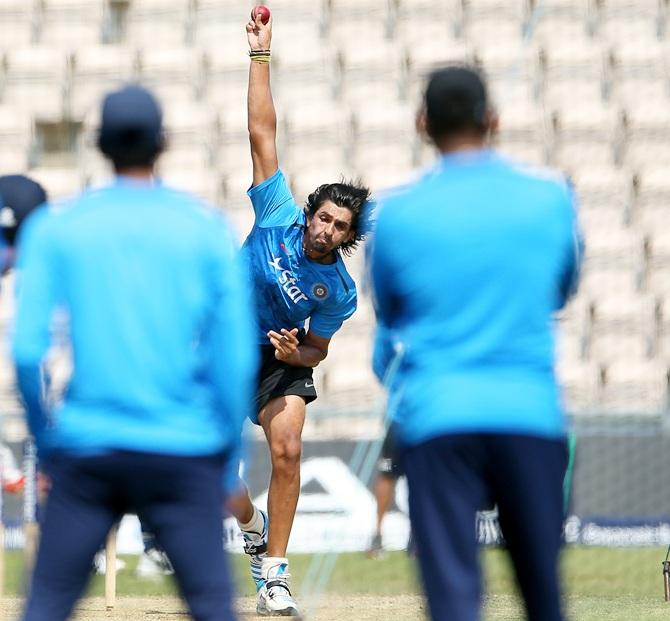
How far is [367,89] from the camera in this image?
62.1 feet

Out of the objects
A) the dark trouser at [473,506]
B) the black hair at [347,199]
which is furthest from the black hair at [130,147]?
the black hair at [347,199]

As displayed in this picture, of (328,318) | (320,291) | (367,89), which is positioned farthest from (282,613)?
(367,89)

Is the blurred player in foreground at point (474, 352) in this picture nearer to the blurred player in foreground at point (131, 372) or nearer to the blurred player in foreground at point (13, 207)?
the blurred player in foreground at point (131, 372)

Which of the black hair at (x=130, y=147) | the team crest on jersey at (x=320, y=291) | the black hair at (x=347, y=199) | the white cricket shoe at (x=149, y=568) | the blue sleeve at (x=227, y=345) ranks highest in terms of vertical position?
the black hair at (x=130, y=147)

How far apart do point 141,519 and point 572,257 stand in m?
1.24

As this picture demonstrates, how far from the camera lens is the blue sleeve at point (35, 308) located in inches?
138

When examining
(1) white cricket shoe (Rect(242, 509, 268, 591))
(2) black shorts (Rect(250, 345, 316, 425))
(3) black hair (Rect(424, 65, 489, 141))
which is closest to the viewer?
(3) black hair (Rect(424, 65, 489, 141))

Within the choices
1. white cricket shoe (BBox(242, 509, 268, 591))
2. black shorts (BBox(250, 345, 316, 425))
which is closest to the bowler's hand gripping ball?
black shorts (BBox(250, 345, 316, 425))

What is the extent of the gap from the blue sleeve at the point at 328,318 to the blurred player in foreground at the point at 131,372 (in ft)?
12.3

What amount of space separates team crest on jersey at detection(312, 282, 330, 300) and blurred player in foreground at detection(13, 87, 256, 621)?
12.0 ft

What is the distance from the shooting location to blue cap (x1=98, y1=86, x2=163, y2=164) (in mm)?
3527

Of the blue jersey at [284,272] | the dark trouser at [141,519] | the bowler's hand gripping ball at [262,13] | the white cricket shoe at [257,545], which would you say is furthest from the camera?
the white cricket shoe at [257,545]

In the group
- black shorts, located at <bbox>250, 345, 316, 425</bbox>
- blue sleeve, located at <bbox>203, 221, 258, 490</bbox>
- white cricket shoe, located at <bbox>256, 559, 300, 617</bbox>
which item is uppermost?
blue sleeve, located at <bbox>203, 221, 258, 490</bbox>

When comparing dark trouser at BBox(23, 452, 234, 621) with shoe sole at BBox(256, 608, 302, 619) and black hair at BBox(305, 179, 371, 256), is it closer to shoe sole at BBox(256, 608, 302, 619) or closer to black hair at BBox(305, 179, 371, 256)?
shoe sole at BBox(256, 608, 302, 619)
